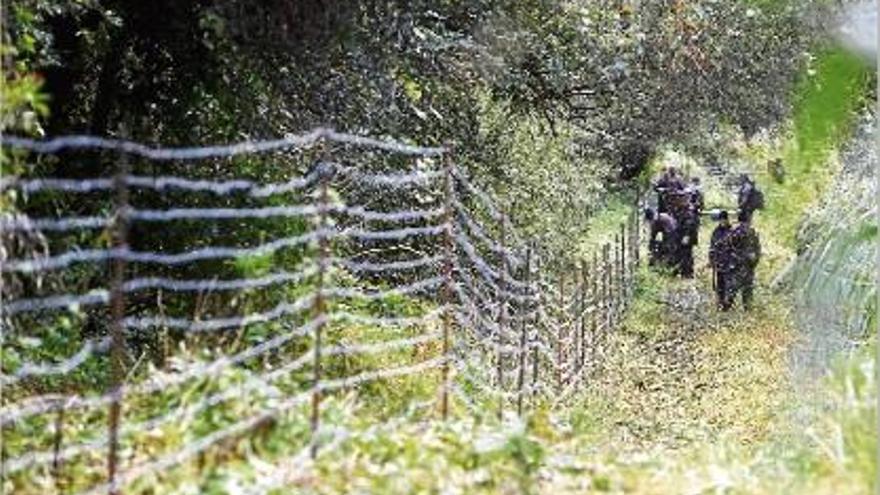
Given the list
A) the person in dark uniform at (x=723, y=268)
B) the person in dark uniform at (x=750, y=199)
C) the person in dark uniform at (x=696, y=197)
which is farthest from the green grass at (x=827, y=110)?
the person in dark uniform at (x=696, y=197)

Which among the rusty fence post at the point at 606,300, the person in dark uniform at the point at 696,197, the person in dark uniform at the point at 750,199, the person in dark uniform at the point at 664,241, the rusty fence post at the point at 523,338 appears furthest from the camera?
the person in dark uniform at the point at 696,197

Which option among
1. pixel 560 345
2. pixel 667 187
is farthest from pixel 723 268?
pixel 560 345

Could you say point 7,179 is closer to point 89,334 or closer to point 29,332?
point 29,332

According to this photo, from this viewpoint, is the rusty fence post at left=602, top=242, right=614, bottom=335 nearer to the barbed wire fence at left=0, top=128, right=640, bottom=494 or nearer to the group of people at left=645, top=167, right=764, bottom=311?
the barbed wire fence at left=0, top=128, right=640, bottom=494

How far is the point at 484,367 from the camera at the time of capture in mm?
9438

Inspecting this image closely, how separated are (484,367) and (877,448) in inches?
176

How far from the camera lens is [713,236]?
17.0 meters

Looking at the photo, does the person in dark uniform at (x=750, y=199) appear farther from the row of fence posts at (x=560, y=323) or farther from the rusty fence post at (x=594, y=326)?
the rusty fence post at (x=594, y=326)

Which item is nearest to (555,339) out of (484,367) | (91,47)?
(484,367)

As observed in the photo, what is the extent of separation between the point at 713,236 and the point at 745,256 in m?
0.96

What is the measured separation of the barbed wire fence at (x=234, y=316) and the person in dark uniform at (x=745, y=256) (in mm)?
2633

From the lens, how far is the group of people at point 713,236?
53.1ft

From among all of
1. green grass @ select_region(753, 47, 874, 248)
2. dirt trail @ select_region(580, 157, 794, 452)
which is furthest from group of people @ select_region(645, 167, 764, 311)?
green grass @ select_region(753, 47, 874, 248)

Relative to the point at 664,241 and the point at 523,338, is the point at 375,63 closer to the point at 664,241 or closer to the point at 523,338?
the point at 523,338
